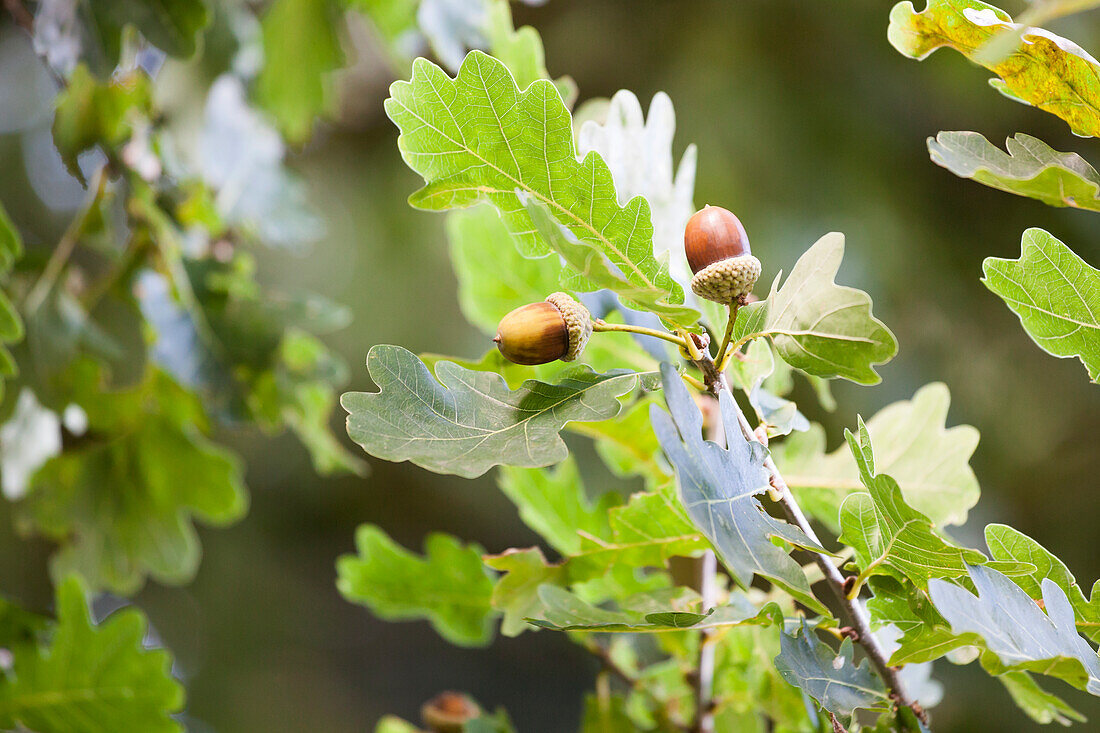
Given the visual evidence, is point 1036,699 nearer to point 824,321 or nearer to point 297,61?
point 824,321

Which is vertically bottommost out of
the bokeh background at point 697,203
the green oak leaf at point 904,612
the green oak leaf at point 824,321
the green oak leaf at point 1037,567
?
the bokeh background at point 697,203

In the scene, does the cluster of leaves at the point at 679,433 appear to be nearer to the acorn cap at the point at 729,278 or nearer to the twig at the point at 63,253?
the acorn cap at the point at 729,278

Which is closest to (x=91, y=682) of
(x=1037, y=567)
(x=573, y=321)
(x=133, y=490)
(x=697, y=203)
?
(x=133, y=490)

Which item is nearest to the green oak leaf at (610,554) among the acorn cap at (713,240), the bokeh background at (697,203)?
the acorn cap at (713,240)

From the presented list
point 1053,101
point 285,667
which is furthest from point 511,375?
point 285,667

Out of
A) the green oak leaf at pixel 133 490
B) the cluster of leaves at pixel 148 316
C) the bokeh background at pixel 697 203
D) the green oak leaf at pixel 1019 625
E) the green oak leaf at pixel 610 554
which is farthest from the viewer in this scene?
the bokeh background at pixel 697 203

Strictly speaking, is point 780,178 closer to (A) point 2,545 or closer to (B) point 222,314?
(B) point 222,314
